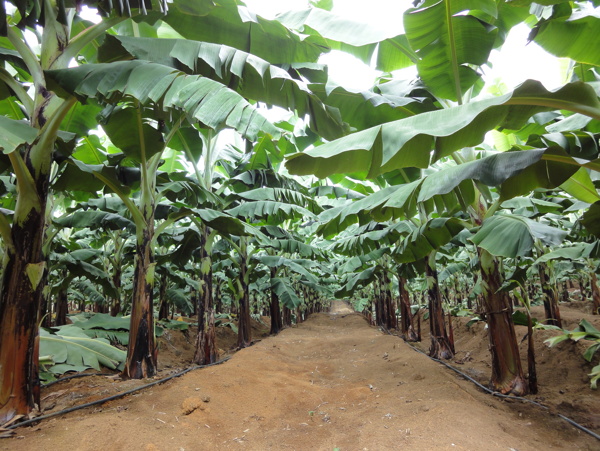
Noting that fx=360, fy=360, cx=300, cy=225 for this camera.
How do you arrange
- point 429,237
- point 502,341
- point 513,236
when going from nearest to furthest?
point 513,236
point 502,341
point 429,237

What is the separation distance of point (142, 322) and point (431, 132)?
411 centimetres

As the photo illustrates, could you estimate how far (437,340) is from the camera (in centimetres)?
691

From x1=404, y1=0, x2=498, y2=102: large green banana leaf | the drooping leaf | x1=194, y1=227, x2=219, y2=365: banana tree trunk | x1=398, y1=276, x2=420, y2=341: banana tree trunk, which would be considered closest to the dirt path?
x1=194, y1=227, x2=219, y2=365: banana tree trunk

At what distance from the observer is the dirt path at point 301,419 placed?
2.67m

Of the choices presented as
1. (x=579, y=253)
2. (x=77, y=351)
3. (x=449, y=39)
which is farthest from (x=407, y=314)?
(x=449, y=39)

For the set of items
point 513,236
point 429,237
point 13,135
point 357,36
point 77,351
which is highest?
point 357,36

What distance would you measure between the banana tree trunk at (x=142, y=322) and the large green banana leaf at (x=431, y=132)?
3042 millimetres

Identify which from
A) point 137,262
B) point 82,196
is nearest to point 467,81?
point 137,262

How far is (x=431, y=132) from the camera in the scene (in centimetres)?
198

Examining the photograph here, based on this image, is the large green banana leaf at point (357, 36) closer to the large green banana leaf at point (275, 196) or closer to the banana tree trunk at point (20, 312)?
the large green banana leaf at point (275, 196)

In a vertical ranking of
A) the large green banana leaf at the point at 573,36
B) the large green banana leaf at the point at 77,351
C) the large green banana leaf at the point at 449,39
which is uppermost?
the large green banana leaf at the point at 449,39

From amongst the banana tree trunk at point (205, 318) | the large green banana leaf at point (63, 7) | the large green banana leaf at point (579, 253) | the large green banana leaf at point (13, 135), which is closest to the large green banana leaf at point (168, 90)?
the large green banana leaf at point (63, 7)

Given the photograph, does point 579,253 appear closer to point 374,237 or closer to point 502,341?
point 502,341

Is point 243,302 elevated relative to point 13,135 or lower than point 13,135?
lower
